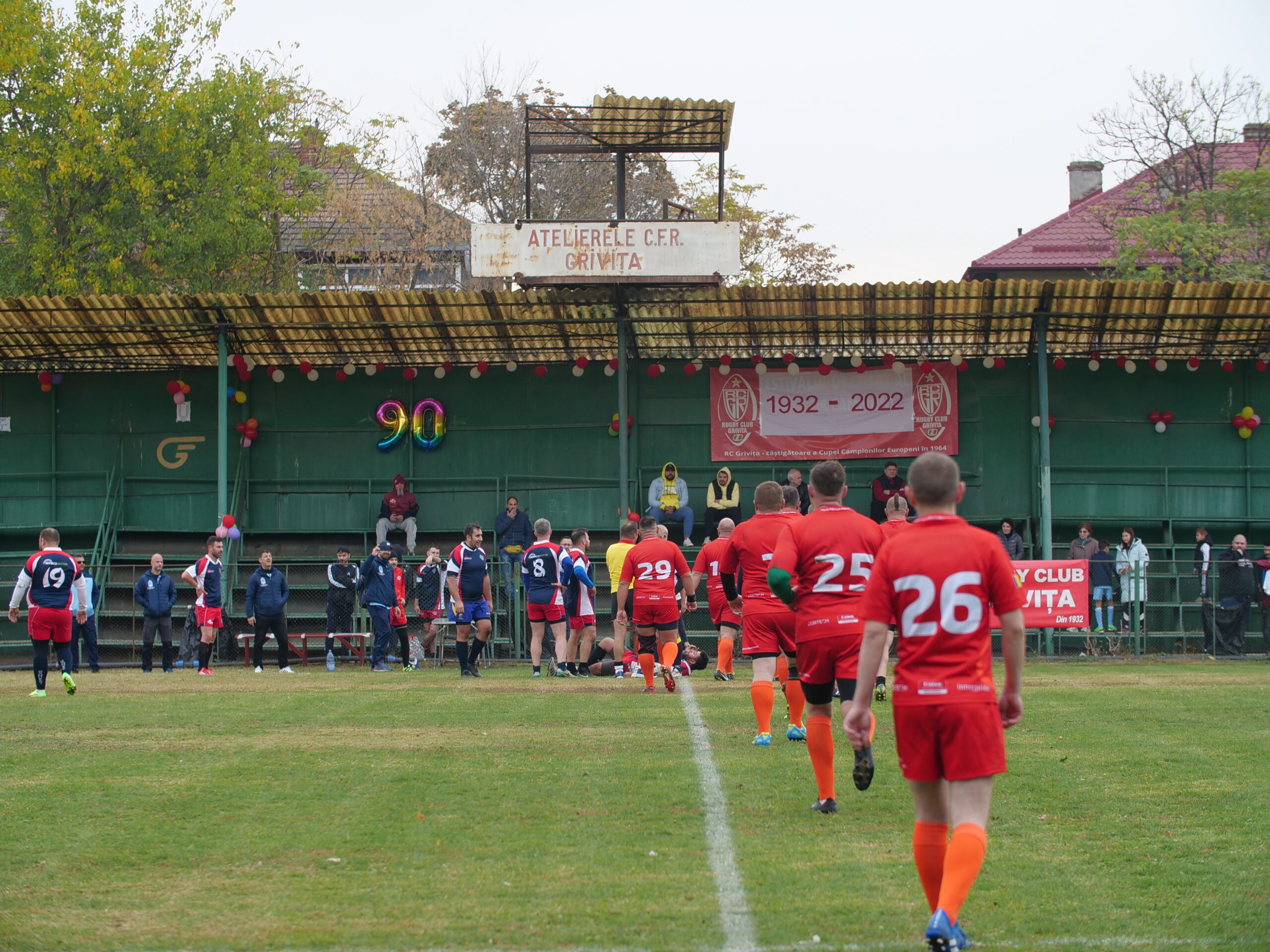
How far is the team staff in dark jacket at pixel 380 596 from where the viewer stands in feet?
67.1

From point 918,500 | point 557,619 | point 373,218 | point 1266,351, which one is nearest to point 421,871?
point 918,500

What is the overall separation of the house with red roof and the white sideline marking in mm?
30683

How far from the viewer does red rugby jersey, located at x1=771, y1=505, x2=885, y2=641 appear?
7.86 metres

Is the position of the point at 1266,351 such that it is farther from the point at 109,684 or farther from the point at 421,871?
the point at 421,871

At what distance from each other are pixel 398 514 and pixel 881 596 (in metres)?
19.9

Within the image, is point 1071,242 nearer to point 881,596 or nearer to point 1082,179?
point 1082,179

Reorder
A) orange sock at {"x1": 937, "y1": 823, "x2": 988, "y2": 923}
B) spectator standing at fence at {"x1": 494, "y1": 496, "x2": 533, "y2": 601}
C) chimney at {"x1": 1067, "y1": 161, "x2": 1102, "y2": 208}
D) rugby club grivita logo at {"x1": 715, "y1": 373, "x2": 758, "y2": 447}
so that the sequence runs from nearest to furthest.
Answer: orange sock at {"x1": 937, "y1": 823, "x2": 988, "y2": 923} → spectator standing at fence at {"x1": 494, "y1": 496, "x2": 533, "y2": 601} → rugby club grivita logo at {"x1": 715, "y1": 373, "x2": 758, "y2": 447} → chimney at {"x1": 1067, "y1": 161, "x2": 1102, "y2": 208}

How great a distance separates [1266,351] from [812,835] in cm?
2119

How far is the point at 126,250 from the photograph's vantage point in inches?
1209

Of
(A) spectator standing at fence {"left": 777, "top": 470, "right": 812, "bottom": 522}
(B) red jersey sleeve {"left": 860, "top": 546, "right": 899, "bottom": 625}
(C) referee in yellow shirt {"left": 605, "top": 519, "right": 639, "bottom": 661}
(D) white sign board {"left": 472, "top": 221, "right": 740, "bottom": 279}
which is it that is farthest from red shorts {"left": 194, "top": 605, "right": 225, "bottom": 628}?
(B) red jersey sleeve {"left": 860, "top": 546, "right": 899, "bottom": 625}

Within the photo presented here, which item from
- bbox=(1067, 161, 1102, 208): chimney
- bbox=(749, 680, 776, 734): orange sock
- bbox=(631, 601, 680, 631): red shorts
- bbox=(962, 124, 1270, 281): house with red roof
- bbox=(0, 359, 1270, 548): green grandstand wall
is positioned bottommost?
bbox=(749, 680, 776, 734): orange sock

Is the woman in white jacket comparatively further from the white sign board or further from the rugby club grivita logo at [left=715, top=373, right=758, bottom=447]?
the white sign board

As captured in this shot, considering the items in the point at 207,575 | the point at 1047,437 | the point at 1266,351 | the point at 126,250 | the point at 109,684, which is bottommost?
the point at 109,684

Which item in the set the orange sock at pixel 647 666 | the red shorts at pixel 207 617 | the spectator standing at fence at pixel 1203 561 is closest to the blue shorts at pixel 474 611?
the orange sock at pixel 647 666
